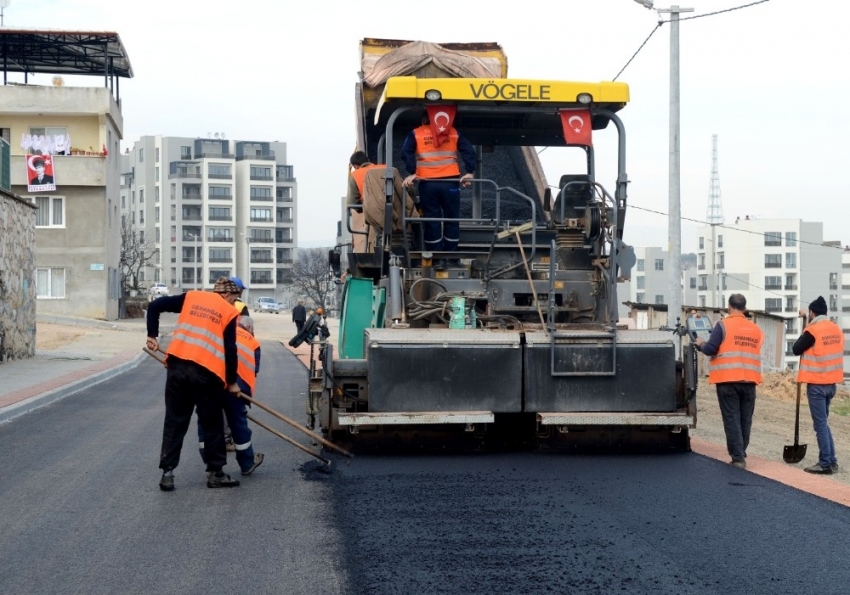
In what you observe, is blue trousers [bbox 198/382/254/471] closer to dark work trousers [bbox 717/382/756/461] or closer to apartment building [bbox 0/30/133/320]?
dark work trousers [bbox 717/382/756/461]

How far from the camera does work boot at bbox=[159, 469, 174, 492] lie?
7.38 metres

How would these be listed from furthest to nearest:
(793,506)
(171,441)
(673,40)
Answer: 1. (673,40)
2. (171,441)
3. (793,506)

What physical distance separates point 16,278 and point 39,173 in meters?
20.6

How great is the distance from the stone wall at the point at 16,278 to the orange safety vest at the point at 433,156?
12.8 meters

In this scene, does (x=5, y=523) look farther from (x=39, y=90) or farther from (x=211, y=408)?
(x=39, y=90)

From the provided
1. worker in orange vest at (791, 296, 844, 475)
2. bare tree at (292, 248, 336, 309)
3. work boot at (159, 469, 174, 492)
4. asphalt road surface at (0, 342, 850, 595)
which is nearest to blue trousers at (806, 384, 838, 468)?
worker in orange vest at (791, 296, 844, 475)

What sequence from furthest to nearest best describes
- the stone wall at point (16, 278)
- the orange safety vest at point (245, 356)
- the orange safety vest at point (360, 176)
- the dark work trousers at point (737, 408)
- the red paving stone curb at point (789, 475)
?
the stone wall at point (16, 278) → the orange safety vest at point (360, 176) → the dark work trousers at point (737, 408) → the orange safety vest at point (245, 356) → the red paving stone curb at point (789, 475)

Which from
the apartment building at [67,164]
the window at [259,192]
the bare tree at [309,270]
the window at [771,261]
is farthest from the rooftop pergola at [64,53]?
the window at [259,192]

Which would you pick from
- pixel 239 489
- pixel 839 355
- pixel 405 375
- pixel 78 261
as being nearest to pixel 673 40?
pixel 839 355

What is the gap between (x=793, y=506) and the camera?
6.88 m

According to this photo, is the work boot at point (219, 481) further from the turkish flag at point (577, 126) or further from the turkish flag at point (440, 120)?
the turkish flag at point (577, 126)

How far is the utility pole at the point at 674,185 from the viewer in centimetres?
1766

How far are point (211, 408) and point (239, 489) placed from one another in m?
0.59

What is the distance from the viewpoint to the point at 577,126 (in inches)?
368
